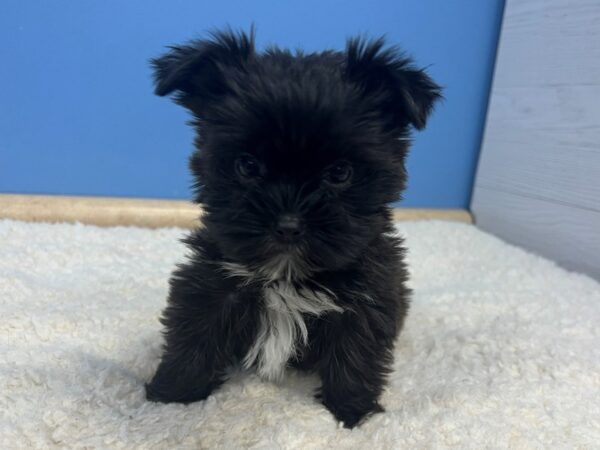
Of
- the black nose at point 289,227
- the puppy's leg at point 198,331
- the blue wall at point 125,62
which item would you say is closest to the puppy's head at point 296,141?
the black nose at point 289,227

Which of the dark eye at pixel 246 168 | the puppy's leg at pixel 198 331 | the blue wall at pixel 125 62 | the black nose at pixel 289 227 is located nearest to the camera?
the black nose at pixel 289 227

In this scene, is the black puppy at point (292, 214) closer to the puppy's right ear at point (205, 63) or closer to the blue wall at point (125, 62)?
the puppy's right ear at point (205, 63)

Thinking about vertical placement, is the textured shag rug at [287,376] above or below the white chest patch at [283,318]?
below

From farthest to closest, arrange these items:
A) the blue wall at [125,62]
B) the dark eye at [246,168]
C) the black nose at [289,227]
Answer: the blue wall at [125,62] < the dark eye at [246,168] < the black nose at [289,227]

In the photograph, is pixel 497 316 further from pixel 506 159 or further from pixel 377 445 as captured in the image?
pixel 506 159

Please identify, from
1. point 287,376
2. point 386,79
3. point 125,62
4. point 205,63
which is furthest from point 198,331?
point 125,62

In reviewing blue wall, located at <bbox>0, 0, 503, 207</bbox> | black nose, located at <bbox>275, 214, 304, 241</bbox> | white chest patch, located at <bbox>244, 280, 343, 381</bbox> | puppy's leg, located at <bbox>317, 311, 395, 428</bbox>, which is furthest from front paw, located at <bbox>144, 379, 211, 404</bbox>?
blue wall, located at <bbox>0, 0, 503, 207</bbox>

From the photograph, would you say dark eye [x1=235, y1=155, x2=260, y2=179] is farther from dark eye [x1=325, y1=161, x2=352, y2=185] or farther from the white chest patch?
the white chest patch

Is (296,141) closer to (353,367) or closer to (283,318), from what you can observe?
(283,318)
